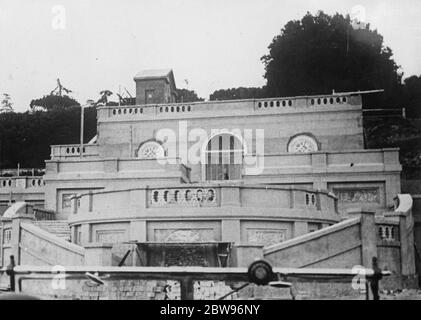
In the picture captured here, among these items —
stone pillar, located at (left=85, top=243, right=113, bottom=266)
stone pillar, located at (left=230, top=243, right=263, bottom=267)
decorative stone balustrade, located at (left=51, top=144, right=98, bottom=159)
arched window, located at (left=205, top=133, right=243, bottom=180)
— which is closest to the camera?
stone pillar, located at (left=230, top=243, right=263, bottom=267)

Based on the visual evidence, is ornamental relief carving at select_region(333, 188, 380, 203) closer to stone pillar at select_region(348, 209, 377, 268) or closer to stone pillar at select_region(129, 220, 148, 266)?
stone pillar at select_region(348, 209, 377, 268)

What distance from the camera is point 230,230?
1859 centimetres

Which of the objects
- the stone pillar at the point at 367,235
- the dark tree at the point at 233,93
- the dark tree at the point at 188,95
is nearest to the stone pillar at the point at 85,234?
the stone pillar at the point at 367,235

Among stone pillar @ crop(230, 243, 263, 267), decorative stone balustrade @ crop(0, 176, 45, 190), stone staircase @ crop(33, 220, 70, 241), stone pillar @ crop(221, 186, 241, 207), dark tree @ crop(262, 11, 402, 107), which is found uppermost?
dark tree @ crop(262, 11, 402, 107)

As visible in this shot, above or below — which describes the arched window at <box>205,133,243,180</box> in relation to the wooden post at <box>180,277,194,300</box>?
above

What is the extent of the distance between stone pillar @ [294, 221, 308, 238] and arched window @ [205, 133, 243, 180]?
10767mm

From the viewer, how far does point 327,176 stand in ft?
86.3

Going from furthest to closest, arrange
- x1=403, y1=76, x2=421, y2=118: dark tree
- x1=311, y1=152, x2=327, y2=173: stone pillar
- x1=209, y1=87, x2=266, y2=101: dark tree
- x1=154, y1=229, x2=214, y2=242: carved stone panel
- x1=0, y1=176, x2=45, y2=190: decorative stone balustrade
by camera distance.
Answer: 1. x1=209, y1=87, x2=266, y2=101: dark tree
2. x1=403, y1=76, x2=421, y2=118: dark tree
3. x1=0, y1=176, x2=45, y2=190: decorative stone balustrade
4. x1=311, y1=152, x2=327, y2=173: stone pillar
5. x1=154, y1=229, x2=214, y2=242: carved stone panel

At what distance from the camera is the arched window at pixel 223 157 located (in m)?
30.4

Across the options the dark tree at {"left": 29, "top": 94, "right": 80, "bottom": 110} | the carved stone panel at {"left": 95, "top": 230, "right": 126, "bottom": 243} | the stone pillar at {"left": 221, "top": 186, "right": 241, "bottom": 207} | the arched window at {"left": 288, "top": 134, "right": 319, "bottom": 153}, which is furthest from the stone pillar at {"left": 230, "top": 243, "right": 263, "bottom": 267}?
the dark tree at {"left": 29, "top": 94, "right": 80, "bottom": 110}

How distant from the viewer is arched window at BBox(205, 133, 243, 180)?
99.8 feet

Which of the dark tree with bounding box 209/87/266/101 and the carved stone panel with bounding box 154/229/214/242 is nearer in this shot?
the carved stone panel with bounding box 154/229/214/242
